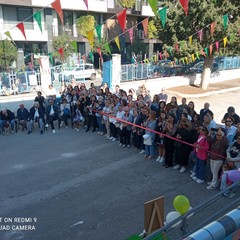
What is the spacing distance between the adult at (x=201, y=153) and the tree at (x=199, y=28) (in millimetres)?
10410

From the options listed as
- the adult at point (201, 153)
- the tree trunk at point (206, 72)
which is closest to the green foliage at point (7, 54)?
the tree trunk at point (206, 72)

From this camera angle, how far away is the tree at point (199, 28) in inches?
627

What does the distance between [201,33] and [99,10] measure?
21.0 meters

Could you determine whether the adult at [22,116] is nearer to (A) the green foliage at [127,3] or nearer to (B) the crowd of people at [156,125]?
(B) the crowd of people at [156,125]

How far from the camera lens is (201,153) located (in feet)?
23.4

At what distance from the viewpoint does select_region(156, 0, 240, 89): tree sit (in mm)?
15938

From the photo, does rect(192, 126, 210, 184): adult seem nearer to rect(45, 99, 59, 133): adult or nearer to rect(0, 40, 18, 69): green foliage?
rect(45, 99, 59, 133): adult

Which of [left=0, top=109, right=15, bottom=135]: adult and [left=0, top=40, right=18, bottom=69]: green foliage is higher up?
[left=0, top=40, right=18, bottom=69]: green foliage

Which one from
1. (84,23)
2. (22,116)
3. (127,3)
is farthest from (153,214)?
(127,3)

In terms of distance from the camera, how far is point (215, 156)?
6.81m

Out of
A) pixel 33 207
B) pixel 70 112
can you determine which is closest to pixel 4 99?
pixel 70 112

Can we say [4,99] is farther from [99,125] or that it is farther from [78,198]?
[78,198]

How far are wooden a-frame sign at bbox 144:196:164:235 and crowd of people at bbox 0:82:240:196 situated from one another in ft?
9.04

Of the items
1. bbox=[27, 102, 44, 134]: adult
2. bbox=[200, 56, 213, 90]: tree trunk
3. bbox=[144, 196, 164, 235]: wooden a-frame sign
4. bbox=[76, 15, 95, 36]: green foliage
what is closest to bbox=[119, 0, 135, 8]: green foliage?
bbox=[76, 15, 95, 36]: green foliage
